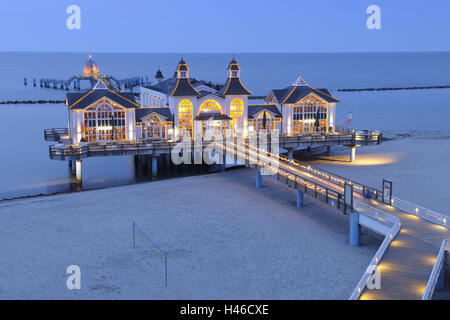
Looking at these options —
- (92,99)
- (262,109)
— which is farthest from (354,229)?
(92,99)

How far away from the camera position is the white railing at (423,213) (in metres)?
25.7

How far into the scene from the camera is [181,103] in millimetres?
48719

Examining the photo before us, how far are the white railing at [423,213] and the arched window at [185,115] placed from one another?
78.9ft

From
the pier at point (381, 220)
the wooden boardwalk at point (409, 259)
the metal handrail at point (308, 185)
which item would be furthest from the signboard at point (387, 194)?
the metal handrail at point (308, 185)

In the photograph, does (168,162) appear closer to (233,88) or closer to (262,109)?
(233,88)

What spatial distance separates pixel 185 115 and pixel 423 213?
26.0 m

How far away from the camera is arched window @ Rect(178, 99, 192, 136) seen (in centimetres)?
4884

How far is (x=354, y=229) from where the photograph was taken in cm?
2745

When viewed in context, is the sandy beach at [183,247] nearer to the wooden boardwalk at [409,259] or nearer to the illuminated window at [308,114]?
the wooden boardwalk at [409,259]

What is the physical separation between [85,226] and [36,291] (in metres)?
8.25

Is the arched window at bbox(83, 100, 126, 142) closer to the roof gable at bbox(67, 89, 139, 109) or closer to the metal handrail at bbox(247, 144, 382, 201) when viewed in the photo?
the roof gable at bbox(67, 89, 139, 109)
